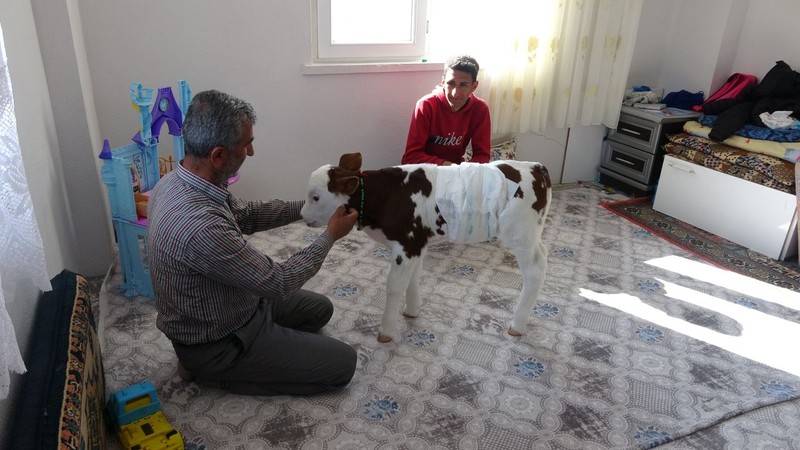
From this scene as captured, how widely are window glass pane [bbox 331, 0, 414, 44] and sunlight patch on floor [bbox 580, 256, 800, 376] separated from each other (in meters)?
1.94

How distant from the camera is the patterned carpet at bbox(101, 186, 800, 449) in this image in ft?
6.33

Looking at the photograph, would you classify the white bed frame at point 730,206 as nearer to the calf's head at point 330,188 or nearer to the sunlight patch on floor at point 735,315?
the sunlight patch on floor at point 735,315

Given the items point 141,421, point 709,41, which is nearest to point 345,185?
point 141,421

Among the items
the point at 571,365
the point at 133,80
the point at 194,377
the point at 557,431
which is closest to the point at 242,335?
the point at 194,377

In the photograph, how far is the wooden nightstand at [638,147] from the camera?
402 centimetres

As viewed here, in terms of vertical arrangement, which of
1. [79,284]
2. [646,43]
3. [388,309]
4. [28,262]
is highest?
[646,43]

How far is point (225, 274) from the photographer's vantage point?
5.43 feet

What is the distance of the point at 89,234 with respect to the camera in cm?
271

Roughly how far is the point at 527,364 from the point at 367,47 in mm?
2158

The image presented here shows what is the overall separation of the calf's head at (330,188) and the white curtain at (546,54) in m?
1.85

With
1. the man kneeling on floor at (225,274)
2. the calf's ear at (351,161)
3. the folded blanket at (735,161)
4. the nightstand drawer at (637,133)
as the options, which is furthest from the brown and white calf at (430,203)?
the nightstand drawer at (637,133)

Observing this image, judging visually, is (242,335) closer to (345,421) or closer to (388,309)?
(345,421)

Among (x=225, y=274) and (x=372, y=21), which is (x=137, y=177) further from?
(x=372, y=21)

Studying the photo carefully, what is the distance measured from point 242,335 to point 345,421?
18.1 inches
